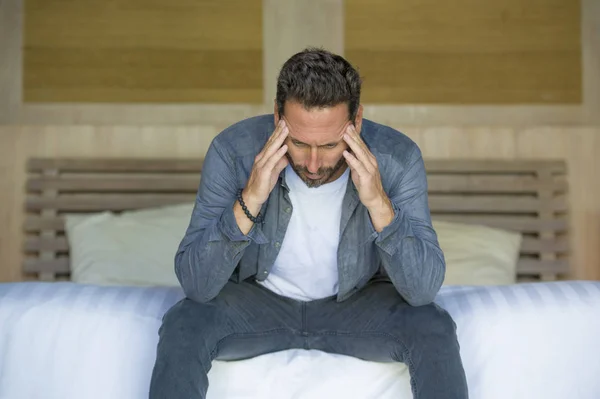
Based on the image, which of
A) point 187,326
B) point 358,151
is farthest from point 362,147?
point 187,326

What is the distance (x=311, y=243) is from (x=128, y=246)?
1503 millimetres

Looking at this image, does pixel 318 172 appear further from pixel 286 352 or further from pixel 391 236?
pixel 286 352

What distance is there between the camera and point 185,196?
13.3ft

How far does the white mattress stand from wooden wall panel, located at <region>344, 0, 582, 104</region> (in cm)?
193

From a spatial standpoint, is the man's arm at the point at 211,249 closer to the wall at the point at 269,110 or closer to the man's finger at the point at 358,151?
the man's finger at the point at 358,151

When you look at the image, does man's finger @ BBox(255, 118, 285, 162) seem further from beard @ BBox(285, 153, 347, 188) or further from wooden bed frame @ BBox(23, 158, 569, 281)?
wooden bed frame @ BBox(23, 158, 569, 281)

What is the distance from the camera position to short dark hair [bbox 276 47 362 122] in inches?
86.0

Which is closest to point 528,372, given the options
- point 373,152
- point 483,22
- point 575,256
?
point 373,152

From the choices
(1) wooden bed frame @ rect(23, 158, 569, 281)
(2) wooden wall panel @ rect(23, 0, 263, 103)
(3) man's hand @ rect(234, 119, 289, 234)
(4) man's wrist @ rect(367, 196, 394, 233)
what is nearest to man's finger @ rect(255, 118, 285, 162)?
(3) man's hand @ rect(234, 119, 289, 234)

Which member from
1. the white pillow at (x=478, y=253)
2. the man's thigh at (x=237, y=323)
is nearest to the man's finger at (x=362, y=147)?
the man's thigh at (x=237, y=323)

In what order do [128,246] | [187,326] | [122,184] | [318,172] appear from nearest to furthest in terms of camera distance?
[187,326] → [318,172] → [128,246] → [122,184]

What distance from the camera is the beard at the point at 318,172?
2.22m

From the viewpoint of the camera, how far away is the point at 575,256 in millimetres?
4133

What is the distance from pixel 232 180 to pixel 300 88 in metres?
0.33
